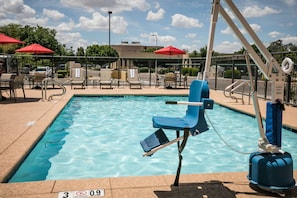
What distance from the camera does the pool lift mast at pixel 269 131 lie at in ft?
8.75

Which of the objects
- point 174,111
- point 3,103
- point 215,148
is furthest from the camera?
point 174,111

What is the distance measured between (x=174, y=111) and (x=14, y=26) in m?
52.4

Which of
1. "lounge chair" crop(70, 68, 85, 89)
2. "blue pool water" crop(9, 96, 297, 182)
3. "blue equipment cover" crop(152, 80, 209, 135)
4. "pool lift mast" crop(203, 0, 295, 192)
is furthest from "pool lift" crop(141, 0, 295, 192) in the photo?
"lounge chair" crop(70, 68, 85, 89)

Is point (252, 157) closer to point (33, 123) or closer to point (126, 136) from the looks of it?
point (126, 136)

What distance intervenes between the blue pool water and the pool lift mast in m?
0.86

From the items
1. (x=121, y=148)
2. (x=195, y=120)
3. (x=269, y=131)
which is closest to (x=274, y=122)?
(x=269, y=131)

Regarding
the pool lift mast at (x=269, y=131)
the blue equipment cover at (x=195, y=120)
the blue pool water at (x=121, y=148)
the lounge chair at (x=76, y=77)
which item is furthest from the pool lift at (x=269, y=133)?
the lounge chair at (x=76, y=77)

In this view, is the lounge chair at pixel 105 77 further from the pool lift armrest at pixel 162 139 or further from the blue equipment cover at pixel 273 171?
the blue equipment cover at pixel 273 171

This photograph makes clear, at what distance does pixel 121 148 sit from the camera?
554cm

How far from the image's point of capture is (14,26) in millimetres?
53938

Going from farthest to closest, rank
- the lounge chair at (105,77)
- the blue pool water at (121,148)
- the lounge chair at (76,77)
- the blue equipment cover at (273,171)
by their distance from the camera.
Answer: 1. the lounge chair at (105,77)
2. the lounge chair at (76,77)
3. the blue pool water at (121,148)
4. the blue equipment cover at (273,171)

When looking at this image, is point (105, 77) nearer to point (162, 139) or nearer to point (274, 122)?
point (162, 139)

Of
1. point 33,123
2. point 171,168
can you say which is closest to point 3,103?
point 33,123

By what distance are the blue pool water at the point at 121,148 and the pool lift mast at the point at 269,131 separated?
2.82 ft
